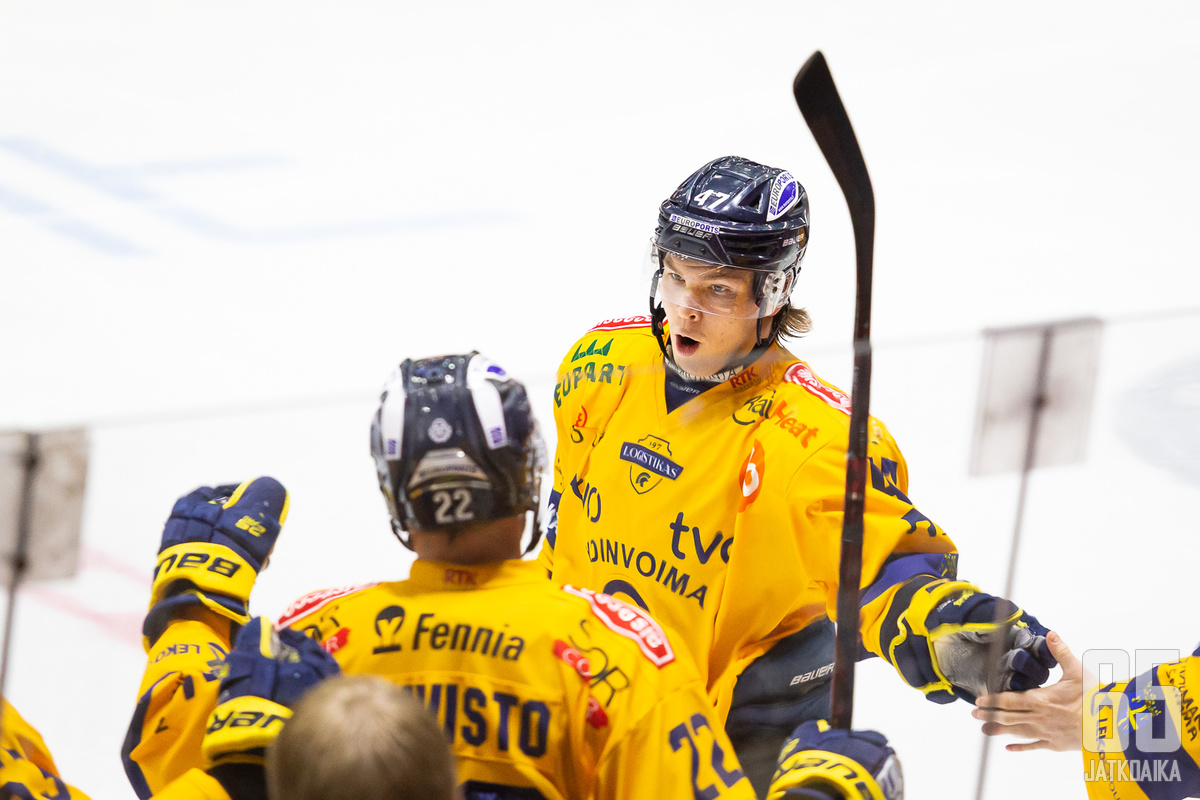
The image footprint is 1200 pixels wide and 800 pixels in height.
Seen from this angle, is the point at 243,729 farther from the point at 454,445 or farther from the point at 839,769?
the point at 839,769

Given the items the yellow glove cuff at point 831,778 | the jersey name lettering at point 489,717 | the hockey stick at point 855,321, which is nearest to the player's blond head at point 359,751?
the jersey name lettering at point 489,717

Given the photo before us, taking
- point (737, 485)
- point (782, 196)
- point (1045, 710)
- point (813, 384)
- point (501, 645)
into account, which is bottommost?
point (1045, 710)

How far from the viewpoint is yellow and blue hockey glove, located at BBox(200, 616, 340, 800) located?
1302 millimetres

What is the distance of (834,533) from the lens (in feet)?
6.35

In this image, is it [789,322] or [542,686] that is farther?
[789,322]

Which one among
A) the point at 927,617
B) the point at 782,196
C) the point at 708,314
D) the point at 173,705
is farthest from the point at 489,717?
the point at 782,196

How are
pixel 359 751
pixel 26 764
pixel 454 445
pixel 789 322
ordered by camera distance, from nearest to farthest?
1. pixel 359 751
2. pixel 454 445
3. pixel 26 764
4. pixel 789 322

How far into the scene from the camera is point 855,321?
5.17 ft

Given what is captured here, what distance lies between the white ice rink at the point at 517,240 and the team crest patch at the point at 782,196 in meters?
0.29

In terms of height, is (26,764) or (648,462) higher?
(648,462)

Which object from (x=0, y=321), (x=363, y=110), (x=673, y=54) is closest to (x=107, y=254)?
(x=0, y=321)

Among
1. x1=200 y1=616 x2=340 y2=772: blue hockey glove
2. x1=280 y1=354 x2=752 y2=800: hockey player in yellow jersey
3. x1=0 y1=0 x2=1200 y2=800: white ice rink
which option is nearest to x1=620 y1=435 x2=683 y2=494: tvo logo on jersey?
x1=0 y1=0 x2=1200 y2=800: white ice rink

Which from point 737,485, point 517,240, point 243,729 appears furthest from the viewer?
point 517,240

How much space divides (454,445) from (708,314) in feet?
Result: 2.72
